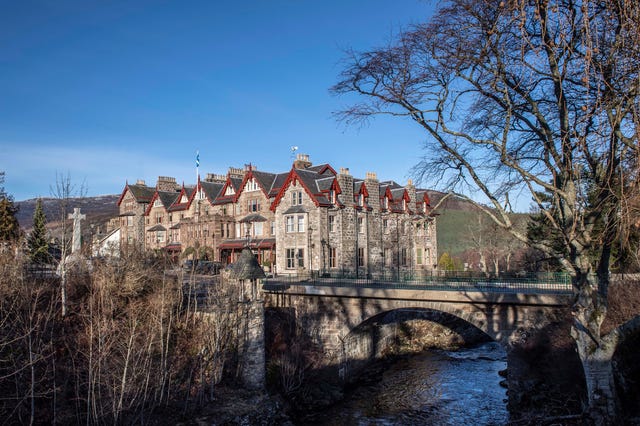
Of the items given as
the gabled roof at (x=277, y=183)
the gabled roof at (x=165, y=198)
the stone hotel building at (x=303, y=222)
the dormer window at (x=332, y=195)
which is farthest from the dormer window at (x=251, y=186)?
the gabled roof at (x=165, y=198)

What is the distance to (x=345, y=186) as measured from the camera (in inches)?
1572

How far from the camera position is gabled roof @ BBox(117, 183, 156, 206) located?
59031 mm

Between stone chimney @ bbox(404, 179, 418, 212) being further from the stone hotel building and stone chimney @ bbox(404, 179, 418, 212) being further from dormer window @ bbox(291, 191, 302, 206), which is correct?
dormer window @ bbox(291, 191, 302, 206)

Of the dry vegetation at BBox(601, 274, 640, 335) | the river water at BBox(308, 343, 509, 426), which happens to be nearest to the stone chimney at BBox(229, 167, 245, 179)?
the river water at BBox(308, 343, 509, 426)

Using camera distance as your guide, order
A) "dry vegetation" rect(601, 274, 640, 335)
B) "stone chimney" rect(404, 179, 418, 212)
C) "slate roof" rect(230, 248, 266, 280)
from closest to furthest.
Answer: "dry vegetation" rect(601, 274, 640, 335) < "slate roof" rect(230, 248, 266, 280) < "stone chimney" rect(404, 179, 418, 212)

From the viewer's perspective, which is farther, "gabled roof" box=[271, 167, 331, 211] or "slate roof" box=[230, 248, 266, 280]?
"gabled roof" box=[271, 167, 331, 211]

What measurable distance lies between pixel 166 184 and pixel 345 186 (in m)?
27.8

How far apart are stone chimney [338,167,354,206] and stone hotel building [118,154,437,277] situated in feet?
0.27

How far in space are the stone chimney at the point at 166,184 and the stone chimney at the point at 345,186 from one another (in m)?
27.4

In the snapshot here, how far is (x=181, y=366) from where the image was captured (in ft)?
72.0

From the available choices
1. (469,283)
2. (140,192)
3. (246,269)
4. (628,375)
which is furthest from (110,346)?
(140,192)

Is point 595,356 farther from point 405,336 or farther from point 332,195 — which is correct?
point 332,195

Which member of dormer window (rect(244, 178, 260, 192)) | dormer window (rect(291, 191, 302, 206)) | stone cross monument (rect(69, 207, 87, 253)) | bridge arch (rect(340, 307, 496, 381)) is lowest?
bridge arch (rect(340, 307, 496, 381))

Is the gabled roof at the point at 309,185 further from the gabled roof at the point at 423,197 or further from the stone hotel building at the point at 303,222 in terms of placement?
the gabled roof at the point at 423,197
